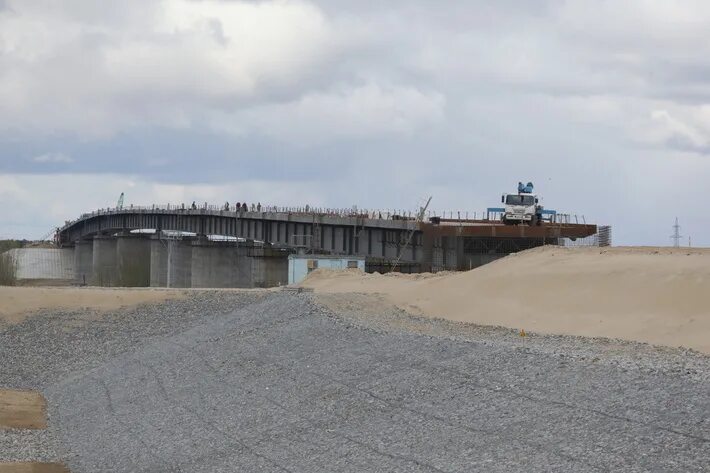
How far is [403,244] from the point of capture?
6975cm

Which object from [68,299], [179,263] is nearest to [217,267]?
[179,263]

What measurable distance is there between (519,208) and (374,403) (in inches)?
1837

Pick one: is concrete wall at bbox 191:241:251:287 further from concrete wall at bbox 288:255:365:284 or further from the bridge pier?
concrete wall at bbox 288:255:365:284

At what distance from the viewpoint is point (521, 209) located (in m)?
66.9

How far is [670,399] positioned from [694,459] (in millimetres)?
2320

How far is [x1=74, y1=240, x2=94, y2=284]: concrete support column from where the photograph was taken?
148750mm

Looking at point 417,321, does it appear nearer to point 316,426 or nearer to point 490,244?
point 316,426

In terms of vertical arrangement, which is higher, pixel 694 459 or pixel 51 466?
pixel 694 459

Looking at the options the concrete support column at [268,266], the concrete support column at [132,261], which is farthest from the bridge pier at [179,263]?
the concrete support column at [268,266]

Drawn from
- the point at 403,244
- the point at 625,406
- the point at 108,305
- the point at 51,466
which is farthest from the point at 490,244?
the point at 625,406

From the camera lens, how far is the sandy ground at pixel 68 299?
49.7 metres

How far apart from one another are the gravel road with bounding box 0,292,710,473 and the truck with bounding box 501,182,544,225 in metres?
31.0

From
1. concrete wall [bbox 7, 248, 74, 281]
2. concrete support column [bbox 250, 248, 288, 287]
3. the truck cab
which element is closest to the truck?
the truck cab

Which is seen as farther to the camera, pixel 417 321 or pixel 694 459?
pixel 417 321
